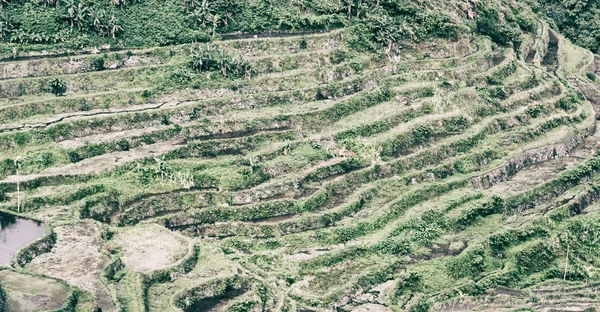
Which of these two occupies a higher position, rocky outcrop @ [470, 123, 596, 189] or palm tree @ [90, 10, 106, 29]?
palm tree @ [90, 10, 106, 29]

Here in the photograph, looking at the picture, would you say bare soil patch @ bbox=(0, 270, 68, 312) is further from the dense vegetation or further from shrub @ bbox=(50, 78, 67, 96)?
the dense vegetation

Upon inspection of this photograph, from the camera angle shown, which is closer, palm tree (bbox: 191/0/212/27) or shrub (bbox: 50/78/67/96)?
shrub (bbox: 50/78/67/96)

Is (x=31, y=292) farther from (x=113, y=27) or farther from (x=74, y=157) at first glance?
(x=113, y=27)

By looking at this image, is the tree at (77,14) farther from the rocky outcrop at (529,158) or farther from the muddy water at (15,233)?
the rocky outcrop at (529,158)

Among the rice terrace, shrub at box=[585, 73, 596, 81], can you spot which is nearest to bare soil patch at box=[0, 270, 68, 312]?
the rice terrace

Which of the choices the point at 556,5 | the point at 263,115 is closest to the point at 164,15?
the point at 263,115

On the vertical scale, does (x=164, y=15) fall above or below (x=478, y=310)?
above

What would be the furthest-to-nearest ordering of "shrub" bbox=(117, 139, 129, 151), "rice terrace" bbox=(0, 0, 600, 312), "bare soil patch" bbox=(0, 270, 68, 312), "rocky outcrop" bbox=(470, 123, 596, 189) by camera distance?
"rocky outcrop" bbox=(470, 123, 596, 189), "shrub" bbox=(117, 139, 129, 151), "rice terrace" bbox=(0, 0, 600, 312), "bare soil patch" bbox=(0, 270, 68, 312)

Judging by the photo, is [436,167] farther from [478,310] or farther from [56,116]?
[56,116]
